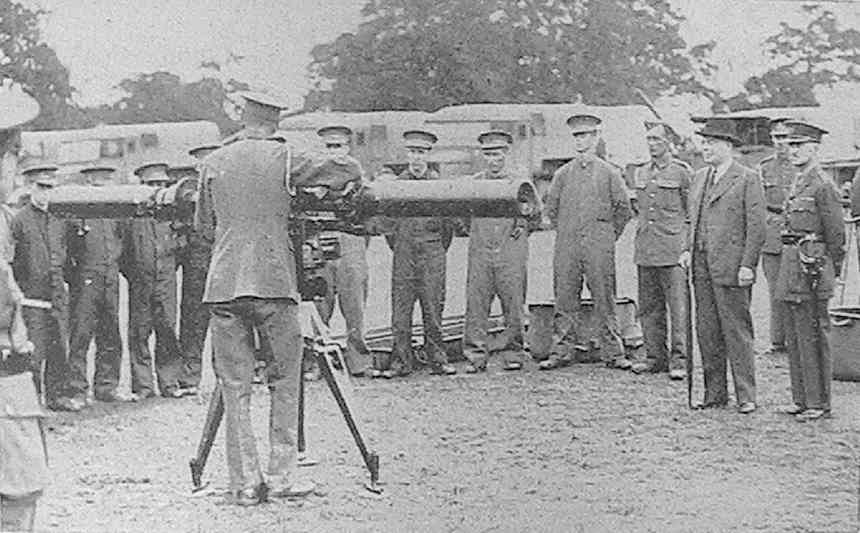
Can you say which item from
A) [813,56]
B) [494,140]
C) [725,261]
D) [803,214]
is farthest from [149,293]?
[813,56]

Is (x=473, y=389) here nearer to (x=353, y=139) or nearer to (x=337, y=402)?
(x=337, y=402)

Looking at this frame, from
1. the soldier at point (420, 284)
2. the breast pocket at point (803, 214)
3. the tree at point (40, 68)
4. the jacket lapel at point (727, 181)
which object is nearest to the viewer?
the tree at point (40, 68)

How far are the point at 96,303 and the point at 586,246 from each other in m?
1.72

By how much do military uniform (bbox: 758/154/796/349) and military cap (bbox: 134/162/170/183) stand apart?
6.60 ft

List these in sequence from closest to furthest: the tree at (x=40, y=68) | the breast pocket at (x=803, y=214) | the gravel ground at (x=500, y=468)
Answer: the gravel ground at (x=500, y=468) < the tree at (x=40, y=68) < the breast pocket at (x=803, y=214)

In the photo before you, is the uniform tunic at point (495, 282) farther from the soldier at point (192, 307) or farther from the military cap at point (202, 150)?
the military cap at point (202, 150)

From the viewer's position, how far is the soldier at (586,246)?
471cm

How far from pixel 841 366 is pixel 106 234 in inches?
Answer: 101

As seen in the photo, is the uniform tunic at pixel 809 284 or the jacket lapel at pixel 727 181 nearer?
the uniform tunic at pixel 809 284

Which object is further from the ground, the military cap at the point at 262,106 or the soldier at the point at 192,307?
the military cap at the point at 262,106

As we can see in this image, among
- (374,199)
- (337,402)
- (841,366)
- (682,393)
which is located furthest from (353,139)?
(841,366)

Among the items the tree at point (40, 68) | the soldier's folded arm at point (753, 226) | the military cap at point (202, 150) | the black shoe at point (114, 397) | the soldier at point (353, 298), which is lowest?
the black shoe at point (114, 397)

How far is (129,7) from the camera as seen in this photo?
3.86 metres

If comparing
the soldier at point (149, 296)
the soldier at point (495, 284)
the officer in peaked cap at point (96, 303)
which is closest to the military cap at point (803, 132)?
the soldier at point (495, 284)
